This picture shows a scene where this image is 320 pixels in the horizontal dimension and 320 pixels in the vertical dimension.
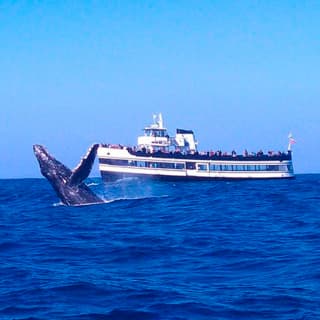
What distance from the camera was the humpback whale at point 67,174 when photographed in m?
20.4

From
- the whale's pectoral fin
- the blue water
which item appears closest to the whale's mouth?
the whale's pectoral fin

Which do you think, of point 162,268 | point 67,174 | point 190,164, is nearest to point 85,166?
point 67,174

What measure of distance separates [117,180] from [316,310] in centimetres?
5651

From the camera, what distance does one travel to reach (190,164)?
207 ft

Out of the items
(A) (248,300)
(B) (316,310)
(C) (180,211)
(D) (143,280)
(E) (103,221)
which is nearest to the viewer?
(B) (316,310)

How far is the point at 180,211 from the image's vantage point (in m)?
22.7

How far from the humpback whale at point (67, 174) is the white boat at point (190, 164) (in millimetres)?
39649

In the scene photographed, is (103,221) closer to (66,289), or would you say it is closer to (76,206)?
(76,206)

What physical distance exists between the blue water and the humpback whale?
1.82 meters

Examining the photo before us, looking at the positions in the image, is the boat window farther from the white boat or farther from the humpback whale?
the humpback whale

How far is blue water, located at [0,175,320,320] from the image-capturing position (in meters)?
8.23

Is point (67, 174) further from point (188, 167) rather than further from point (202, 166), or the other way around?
point (202, 166)

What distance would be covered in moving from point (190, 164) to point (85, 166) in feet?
141

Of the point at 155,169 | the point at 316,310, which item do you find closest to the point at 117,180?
the point at 155,169
